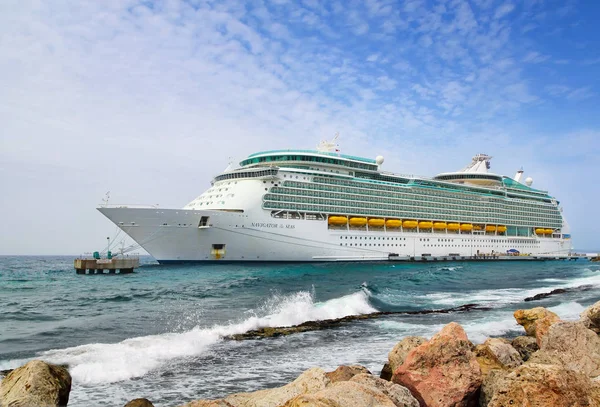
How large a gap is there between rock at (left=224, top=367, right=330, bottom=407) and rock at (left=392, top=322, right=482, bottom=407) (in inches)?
66.8

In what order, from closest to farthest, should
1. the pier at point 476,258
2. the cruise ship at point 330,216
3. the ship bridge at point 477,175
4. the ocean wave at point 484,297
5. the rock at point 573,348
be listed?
the rock at point 573,348 < the ocean wave at point 484,297 < the cruise ship at point 330,216 < the pier at point 476,258 < the ship bridge at point 477,175

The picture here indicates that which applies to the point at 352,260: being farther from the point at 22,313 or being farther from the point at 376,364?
the point at 376,364

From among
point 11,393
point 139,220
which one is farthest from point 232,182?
point 11,393

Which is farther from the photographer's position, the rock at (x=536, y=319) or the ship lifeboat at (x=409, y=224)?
the ship lifeboat at (x=409, y=224)

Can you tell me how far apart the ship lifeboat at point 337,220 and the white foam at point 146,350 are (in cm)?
3314

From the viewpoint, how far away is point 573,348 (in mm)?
8422

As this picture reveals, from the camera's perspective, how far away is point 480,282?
3491 centimetres

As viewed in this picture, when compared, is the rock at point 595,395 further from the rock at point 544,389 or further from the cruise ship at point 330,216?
the cruise ship at point 330,216

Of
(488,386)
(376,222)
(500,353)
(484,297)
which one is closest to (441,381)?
(488,386)

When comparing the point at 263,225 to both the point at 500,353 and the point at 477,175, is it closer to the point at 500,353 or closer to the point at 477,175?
the point at 500,353

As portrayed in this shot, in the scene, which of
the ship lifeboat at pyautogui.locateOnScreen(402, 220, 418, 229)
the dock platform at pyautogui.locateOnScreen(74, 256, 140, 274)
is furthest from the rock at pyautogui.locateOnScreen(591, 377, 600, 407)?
the ship lifeboat at pyautogui.locateOnScreen(402, 220, 418, 229)

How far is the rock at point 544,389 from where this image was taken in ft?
16.0

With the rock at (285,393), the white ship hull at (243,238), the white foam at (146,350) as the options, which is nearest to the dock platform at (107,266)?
the white ship hull at (243,238)

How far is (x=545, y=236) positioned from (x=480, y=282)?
196 feet
